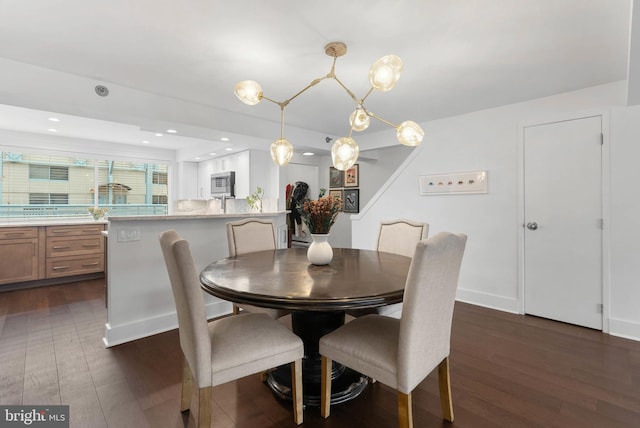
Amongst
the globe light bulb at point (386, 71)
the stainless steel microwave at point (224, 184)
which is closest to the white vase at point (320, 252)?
the globe light bulb at point (386, 71)

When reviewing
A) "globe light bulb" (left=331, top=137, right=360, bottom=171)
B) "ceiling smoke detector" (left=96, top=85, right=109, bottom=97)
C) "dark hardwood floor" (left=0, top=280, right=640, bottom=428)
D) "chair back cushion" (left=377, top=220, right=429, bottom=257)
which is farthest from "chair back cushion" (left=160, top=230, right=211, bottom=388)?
"ceiling smoke detector" (left=96, top=85, right=109, bottom=97)

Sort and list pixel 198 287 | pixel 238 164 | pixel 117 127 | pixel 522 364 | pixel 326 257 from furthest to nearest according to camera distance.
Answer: pixel 238 164 → pixel 117 127 → pixel 522 364 → pixel 326 257 → pixel 198 287

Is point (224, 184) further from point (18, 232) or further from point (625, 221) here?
point (625, 221)

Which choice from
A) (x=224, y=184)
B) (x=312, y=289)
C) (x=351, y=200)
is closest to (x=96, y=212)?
(x=224, y=184)

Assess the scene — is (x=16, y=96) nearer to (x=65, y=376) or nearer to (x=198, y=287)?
(x=65, y=376)

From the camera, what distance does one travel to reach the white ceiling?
1.67 m

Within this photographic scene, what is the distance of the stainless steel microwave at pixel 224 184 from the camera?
5.34m

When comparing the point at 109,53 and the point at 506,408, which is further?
the point at 109,53

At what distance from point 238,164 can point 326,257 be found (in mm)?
3861

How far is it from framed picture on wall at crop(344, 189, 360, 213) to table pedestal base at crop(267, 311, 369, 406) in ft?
13.4

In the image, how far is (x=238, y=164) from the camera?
17.5ft

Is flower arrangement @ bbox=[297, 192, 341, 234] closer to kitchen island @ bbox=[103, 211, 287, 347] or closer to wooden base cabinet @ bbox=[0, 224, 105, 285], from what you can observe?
kitchen island @ bbox=[103, 211, 287, 347]

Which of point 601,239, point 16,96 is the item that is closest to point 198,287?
point 16,96

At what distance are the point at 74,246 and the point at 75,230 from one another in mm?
233
